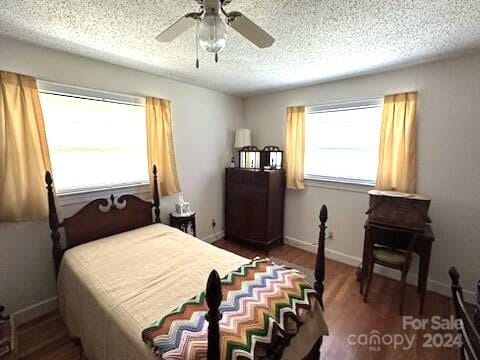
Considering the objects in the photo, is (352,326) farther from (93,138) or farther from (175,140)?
(93,138)

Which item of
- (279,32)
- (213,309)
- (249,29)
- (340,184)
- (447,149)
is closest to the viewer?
(213,309)

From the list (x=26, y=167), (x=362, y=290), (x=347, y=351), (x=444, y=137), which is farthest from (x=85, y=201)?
(x=444, y=137)

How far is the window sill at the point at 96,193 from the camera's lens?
7.27ft

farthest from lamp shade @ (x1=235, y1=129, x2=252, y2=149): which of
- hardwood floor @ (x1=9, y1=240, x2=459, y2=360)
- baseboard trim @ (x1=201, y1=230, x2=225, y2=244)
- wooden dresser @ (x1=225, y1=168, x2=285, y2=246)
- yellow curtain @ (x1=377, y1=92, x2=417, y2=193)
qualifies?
hardwood floor @ (x1=9, y1=240, x2=459, y2=360)

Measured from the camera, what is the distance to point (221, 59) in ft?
7.52

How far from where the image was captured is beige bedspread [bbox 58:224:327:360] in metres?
1.27

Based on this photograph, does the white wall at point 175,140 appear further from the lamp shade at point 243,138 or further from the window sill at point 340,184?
the window sill at point 340,184

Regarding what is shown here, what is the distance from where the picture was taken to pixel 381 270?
2.79 m

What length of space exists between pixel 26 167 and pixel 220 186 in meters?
2.34

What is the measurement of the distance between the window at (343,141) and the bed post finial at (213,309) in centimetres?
261

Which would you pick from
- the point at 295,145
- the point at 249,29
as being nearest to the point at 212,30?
the point at 249,29

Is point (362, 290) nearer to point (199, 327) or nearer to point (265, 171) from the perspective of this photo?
point (265, 171)

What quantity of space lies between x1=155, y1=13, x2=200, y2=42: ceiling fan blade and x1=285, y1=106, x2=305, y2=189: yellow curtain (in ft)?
7.47

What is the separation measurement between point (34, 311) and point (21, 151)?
1.44m
